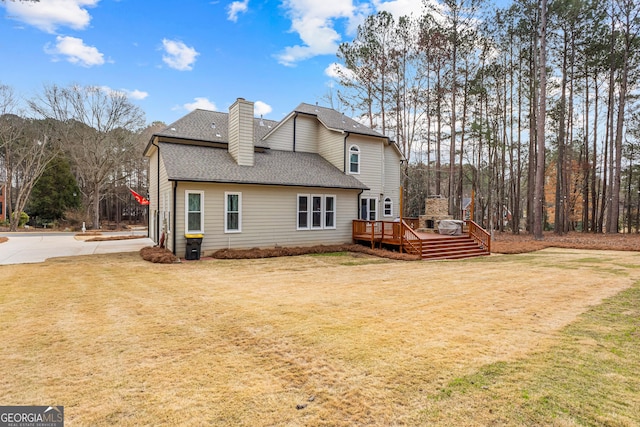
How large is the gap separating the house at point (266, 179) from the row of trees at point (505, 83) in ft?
26.2

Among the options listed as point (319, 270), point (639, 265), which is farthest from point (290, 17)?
point (639, 265)

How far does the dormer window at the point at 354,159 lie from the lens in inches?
669

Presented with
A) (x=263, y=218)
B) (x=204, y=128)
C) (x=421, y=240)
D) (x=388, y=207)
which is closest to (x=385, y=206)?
(x=388, y=207)

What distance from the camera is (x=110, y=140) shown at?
29.6m

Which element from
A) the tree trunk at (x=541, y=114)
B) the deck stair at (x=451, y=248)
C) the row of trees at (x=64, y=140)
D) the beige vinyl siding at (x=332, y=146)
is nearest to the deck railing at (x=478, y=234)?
the deck stair at (x=451, y=248)

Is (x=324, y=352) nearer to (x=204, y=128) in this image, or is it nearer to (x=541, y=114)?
(x=204, y=128)

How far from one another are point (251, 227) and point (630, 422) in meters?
12.1

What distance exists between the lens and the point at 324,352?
3799 mm

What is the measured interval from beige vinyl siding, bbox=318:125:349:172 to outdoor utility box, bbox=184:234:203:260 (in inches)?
322

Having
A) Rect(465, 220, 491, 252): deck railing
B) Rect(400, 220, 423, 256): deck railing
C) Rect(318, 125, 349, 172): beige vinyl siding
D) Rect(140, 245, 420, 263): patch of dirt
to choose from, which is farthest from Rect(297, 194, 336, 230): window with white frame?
Rect(465, 220, 491, 252): deck railing

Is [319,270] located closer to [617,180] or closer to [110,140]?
[617,180]

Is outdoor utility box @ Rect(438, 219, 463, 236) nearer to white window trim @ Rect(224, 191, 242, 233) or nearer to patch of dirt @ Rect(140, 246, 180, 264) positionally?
white window trim @ Rect(224, 191, 242, 233)

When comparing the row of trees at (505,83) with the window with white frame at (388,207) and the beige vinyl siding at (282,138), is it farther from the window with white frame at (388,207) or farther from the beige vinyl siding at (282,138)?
the beige vinyl siding at (282,138)

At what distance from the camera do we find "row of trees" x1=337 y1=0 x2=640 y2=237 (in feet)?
69.4
